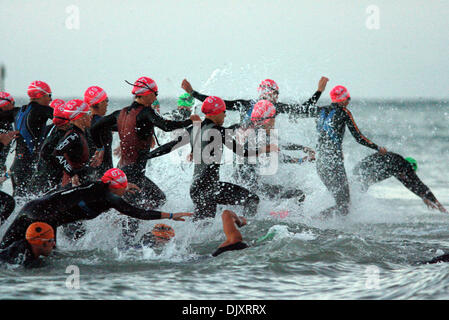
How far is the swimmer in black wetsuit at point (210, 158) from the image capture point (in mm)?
7898

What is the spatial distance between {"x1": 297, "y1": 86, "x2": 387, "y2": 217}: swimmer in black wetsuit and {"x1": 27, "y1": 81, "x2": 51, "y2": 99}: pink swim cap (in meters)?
4.17

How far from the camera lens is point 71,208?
22.2ft

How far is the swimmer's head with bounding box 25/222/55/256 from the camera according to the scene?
6445mm

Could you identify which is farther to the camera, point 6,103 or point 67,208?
point 6,103

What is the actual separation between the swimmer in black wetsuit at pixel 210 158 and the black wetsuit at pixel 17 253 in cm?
224

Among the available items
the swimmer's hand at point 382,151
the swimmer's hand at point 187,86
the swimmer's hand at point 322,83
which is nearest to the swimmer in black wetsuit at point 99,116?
the swimmer's hand at point 187,86

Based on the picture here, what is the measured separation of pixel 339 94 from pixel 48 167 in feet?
16.5

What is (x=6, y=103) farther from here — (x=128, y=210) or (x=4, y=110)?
(x=128, y=210)

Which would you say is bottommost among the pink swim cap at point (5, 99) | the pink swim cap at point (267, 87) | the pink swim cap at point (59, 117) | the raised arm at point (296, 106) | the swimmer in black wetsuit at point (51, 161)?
the swimmer in black wetsuit at point (51, 161)

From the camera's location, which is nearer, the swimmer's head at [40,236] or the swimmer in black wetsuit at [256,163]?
the swimmer's head at [40,236]

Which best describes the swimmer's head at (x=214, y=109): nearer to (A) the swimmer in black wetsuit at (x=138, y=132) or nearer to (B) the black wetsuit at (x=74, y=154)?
(A) the swimmer in black wetsuit at (x=138, y=132)

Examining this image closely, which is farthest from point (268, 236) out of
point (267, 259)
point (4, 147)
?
point (4, 147)

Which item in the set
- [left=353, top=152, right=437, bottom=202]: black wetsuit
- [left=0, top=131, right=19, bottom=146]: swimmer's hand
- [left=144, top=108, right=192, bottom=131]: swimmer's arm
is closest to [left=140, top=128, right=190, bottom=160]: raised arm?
[left=144, top=108, right=192, bottom=131]: swimmer's arm
